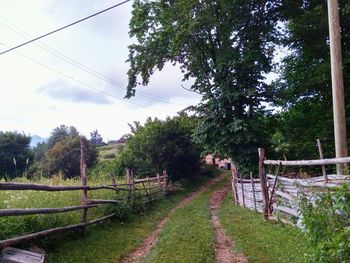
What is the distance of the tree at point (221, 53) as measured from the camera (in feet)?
55.7

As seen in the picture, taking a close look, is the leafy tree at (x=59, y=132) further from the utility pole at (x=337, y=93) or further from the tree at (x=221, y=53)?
the utility pole at (x=337, y=93)

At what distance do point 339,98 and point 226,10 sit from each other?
36.9 feet

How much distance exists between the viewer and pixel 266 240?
7.66 meters

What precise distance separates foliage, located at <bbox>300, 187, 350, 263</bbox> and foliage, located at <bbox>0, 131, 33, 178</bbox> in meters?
36.8

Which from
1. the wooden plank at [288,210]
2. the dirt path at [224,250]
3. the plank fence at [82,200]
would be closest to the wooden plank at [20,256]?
the plank fence at [82,200]

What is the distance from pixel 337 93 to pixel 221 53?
10747 mm

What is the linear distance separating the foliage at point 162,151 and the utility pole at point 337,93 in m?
17.5

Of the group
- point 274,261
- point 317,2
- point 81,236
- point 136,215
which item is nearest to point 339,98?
point 274,261

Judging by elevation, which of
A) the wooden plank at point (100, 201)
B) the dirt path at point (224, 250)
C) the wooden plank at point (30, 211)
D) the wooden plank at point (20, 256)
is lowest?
the dirt path at point (224, 250)

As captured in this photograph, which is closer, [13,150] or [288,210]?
[288,210]

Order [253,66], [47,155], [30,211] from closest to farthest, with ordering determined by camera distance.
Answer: [30,211]
[253,66]
[47,155]

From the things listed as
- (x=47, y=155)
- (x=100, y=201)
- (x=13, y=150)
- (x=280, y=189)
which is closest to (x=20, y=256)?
(x=100, y=201)

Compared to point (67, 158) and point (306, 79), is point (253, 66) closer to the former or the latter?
point (306, 79)

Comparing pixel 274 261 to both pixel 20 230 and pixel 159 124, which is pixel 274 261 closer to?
pixel 20 230
